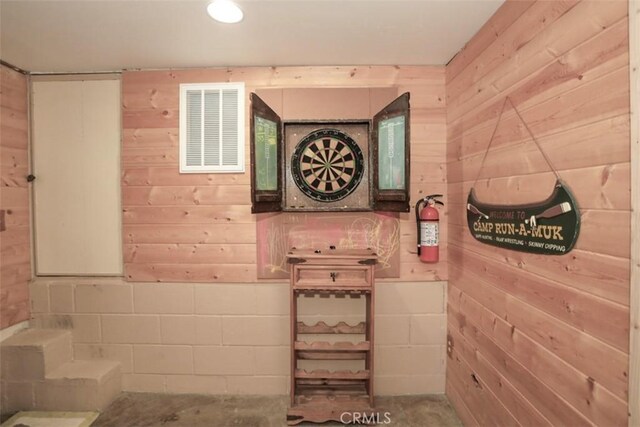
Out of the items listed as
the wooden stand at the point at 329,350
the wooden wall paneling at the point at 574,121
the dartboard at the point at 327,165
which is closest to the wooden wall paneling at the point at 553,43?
the wooden wall paneling at the point at 574,121

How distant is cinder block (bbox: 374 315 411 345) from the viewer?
2.26m

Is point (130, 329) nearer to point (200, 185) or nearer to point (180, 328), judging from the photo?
point (180, 328)

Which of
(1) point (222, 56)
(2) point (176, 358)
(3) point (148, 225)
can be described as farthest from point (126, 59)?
(2) point (176, 358)

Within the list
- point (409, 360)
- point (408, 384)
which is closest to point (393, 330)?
point (409, 360)

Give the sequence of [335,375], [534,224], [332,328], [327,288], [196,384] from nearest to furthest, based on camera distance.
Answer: [534,224], [327,288], [335,375], [332,328], [196,384]

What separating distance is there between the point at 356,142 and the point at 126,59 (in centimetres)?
182

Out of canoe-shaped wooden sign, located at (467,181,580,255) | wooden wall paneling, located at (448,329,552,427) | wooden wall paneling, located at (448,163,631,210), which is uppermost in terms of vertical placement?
wooden wall paneling, located at (448,163,631,210)

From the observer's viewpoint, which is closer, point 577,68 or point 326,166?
point 577,68

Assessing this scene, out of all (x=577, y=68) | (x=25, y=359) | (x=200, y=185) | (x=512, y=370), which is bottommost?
(x=25, y=359)

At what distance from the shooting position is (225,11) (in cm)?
161

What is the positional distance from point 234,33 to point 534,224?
2000 mm

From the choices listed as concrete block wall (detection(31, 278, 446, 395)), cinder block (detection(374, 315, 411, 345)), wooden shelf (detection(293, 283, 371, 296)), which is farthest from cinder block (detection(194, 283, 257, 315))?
cinder block (detection(374, 315, 411, 345))
